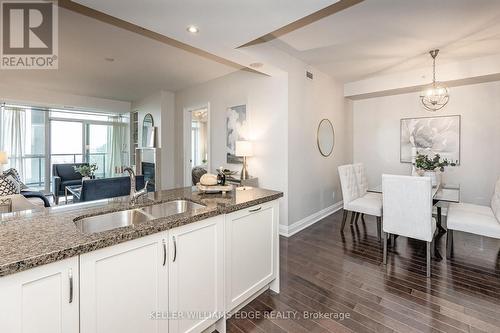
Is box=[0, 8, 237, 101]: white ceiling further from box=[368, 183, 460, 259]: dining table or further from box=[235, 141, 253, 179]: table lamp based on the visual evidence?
box=[368, 183, 460, 259]: dining table

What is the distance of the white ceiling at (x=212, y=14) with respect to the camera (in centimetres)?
184

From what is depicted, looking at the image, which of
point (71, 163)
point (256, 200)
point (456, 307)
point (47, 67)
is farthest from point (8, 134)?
point (456, 307)

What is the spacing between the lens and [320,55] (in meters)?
3.55

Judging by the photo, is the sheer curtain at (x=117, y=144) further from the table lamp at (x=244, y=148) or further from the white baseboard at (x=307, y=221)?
the white baseboard at (x=307, y=221)

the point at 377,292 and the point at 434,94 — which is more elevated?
Result: the point at 434,94

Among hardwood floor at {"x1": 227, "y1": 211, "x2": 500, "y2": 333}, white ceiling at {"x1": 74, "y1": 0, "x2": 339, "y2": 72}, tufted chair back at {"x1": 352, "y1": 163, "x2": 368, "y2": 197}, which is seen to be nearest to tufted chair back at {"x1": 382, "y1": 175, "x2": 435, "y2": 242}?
hardwood floor at {"x1": 227, "y1": 211, "x2": 500, "y2": 333}

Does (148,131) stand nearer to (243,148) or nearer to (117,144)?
(117,144)

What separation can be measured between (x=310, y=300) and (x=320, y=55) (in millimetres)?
3157

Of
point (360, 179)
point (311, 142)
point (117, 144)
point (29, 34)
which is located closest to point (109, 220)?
point (29, 34)

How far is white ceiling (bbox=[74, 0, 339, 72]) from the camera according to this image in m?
1.84

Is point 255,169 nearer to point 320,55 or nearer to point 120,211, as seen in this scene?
point 320,55

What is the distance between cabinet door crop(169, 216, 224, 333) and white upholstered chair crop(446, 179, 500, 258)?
2599mm

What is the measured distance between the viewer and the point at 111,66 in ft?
13.3

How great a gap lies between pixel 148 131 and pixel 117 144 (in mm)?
2020
